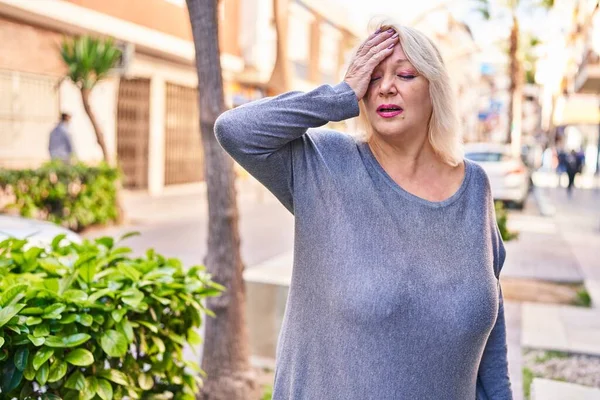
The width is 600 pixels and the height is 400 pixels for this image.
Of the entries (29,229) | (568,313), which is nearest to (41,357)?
(29,229)

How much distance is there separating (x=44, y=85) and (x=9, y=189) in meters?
5.86

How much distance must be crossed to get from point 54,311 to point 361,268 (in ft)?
3.54

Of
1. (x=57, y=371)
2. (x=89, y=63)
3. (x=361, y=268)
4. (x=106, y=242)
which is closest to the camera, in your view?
(x=361, y=268)

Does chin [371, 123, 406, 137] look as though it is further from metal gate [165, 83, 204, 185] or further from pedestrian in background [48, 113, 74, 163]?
metal gate [165, 83, 204, 185]

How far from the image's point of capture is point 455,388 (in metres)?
2.03

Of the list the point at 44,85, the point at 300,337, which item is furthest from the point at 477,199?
the point at 44,85

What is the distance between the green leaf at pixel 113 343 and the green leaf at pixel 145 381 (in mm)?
364

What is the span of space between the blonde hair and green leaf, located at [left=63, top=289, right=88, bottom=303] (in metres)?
1.09

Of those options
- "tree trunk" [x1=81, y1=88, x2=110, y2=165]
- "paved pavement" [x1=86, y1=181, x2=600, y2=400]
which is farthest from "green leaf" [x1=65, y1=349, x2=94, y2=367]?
"tree trunk" [x1=81, y1=88, x2=110, y2=165]

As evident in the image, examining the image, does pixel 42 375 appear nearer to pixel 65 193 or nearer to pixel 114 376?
pixel 114 376

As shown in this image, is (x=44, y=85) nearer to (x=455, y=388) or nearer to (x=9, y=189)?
(x=9, y=189)

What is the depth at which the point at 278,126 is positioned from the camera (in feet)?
6.45

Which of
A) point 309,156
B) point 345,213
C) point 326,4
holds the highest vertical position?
point 326,4

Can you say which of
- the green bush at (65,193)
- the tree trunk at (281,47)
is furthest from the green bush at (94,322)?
the green bush at (65,193)
